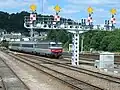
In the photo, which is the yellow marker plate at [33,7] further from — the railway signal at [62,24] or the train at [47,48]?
the train at [47,48]

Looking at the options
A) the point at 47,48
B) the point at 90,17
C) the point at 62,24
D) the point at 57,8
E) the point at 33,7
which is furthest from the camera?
the point at 33,7

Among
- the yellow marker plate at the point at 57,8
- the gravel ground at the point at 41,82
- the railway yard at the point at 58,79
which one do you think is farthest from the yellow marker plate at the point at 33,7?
the gravel ground at the point at 41,82

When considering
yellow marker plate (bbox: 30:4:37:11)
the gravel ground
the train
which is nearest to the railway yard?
the gravel ground

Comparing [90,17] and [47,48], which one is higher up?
[90,17]

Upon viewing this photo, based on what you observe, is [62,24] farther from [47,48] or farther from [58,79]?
[58,79]

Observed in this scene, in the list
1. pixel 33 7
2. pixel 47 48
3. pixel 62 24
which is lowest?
pixel 47 48

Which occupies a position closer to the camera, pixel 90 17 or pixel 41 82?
pixel 41 82

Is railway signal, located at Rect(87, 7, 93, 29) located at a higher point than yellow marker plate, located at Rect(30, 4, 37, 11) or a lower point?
lower

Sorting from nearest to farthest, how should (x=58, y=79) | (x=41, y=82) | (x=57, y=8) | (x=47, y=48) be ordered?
1. (x=41, y=82)
2. (x=58, y=79)
3. (x=57, y=8)
4. (x=47, y=48)

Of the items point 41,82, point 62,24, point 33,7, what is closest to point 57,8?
point 62,24

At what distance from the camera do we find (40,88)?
17812 millimetres

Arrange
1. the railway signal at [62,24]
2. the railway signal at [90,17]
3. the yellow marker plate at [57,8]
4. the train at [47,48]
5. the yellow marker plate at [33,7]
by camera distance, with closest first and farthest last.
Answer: the railway signal at [62,24] → the railway signal at [90,17] → the yellow marker plate at [57,8] → the train at [47,48] → the yellow marker plate at [33,7]

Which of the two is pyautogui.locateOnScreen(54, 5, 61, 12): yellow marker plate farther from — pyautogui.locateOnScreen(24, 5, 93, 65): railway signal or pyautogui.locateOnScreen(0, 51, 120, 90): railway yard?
pyautogui.locateOnScreen(0, 51, 120, 90): railway yard

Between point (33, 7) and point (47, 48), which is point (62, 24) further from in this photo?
point (33, 7)
